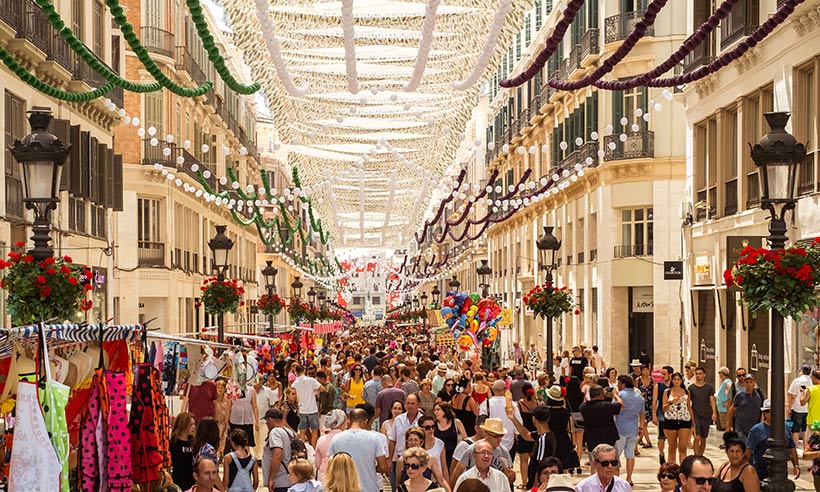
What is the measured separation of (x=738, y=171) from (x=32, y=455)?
19847 mm

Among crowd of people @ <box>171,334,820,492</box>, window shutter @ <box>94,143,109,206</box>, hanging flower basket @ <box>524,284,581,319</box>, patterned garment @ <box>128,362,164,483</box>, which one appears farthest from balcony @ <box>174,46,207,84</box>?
patterned garment @ <box>128,362,164,483</box>

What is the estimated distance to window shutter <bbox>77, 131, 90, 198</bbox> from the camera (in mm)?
26594

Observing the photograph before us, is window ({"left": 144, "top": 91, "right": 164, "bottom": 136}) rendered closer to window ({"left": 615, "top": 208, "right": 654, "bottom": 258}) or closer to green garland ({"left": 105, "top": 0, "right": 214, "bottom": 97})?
window ({"left": 615, "top": 208, "right": 654, "bottom": 258})

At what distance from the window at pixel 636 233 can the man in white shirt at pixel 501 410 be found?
70.7 feet

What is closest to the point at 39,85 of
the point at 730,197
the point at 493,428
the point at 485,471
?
the point at 493,428

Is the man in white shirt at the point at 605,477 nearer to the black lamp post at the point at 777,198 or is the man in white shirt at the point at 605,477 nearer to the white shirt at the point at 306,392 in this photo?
the black lamp post at the point at 777,198

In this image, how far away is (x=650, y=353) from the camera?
36.9 meters

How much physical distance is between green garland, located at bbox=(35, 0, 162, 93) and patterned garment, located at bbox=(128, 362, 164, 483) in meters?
2.94

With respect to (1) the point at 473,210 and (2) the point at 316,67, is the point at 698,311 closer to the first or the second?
(2) the point at 316,67

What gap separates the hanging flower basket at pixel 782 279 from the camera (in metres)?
11.9

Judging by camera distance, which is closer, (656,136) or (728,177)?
(728,177)

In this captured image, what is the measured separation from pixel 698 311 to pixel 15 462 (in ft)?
75.8

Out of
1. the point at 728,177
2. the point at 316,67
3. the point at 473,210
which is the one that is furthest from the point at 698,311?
the point at 473,210

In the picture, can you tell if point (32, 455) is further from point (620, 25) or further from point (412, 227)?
point (412, 227)
